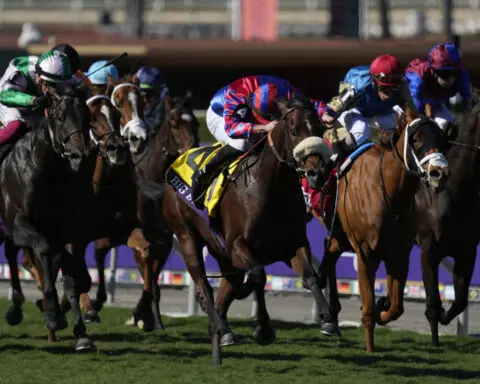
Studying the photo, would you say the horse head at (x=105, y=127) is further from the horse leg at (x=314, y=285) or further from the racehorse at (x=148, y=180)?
the horse leg at (x=314, y=285)

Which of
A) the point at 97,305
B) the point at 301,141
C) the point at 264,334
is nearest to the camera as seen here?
the point at 301,141

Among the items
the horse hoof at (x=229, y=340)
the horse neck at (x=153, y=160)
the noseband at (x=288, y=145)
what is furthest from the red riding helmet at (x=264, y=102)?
the horse neck at (x=153, y=160)

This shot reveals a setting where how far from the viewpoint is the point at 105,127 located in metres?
10.0

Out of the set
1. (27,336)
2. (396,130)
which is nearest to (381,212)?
(396,130)

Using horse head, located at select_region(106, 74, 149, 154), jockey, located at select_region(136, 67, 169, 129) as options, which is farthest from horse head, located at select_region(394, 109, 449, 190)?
jockey, located at select_region(136, 67, 169, 129)

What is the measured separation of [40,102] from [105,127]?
80 cm

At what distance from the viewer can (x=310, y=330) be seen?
11219mm

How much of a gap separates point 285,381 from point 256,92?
6.25ft

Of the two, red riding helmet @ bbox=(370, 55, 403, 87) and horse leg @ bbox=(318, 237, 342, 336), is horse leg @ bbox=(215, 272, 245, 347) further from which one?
red riding helmet @ bbox=(370, 55, 403, 87)

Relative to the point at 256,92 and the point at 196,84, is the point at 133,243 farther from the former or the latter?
the point at 196,84

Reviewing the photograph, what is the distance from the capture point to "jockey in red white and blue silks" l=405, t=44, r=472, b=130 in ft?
32.5

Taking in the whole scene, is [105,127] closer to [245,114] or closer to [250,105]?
[245,114]

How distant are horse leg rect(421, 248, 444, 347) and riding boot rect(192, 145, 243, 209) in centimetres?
193

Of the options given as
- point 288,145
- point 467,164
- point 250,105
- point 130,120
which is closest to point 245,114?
point 250,105
